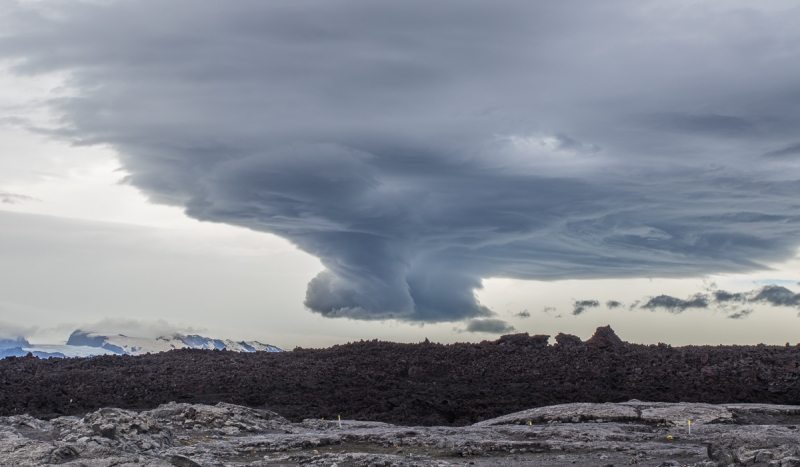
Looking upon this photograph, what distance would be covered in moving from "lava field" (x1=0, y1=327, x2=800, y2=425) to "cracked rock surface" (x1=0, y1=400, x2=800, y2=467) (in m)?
3.10

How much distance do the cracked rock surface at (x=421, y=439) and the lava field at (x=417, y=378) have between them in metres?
3.10

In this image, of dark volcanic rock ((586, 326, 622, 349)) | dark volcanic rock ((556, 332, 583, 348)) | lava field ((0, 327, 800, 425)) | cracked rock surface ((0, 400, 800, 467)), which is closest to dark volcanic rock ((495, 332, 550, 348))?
lava field ((0, 327, 800, 425))

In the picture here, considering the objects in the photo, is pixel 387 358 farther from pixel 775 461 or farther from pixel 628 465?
pixel 775 461

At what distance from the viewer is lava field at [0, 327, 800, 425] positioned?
29.7 m

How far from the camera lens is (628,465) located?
59.6ft

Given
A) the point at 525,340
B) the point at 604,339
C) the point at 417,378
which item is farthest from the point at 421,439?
the point at 604,339

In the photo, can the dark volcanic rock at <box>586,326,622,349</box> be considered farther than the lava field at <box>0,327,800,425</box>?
Yes

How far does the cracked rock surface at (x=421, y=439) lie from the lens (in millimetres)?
16516

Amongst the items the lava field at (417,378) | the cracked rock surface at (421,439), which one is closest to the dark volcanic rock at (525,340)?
the lava field at (417,378)

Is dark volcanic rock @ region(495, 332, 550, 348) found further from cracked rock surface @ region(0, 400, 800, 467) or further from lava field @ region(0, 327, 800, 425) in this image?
cracked rock surface @ region(0, 400, 800, 467)

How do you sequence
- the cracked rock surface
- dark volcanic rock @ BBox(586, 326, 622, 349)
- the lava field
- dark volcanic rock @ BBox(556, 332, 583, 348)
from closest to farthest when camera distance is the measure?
Answer: the cracked rock surface < the lava field < dark volcanic rock @ BBox(586, 326, 622, 349) < dark volcanic rock @ BBox(556, 332, 583, 348)

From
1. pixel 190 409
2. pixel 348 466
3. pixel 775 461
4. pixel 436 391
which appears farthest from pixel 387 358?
pixel 775 461

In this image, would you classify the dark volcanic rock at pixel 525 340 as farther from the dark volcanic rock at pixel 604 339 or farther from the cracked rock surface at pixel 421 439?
the cracked rock surface at pixel 421 439

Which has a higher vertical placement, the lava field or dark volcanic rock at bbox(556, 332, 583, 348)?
dark volcanic rock at bbox(556, 332, 583, 348)
